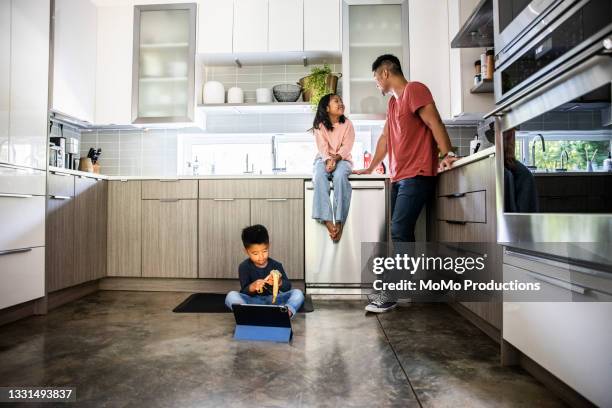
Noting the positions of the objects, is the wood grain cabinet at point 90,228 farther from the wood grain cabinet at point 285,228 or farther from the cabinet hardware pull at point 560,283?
the cabinet hardware pull at point 560,283

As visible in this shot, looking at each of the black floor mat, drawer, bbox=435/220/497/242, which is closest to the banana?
the black floor mat

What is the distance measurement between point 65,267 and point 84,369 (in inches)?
54.5

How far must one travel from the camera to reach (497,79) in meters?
1.67

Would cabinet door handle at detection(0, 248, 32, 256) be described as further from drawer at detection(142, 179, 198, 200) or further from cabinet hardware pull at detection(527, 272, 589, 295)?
cabinet hardware pull at detection(527, 272, 589, 295)

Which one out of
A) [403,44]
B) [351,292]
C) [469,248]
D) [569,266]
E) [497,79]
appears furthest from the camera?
[403,44]

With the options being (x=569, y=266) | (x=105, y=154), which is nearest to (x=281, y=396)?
(x=569, y=266)

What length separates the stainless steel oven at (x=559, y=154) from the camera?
3.38 ft

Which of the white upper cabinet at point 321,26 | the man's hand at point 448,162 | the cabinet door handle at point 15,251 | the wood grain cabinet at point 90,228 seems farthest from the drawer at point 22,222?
the man's hand at point 448,162

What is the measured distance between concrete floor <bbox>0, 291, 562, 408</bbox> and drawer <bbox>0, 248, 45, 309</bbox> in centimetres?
14

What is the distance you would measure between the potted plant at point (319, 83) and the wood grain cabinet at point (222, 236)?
1087 mm

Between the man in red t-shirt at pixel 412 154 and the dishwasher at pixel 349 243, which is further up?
the man in red t-shirt at pixel 412 154

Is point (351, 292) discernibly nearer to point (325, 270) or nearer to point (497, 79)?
point (325, 270)

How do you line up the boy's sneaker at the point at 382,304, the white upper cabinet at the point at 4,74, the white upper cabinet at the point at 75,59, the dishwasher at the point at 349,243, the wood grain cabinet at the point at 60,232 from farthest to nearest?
the white upper cabinet at the point at 75,59
the dishwasher at the point at 349,243
the wood grain cabinet at the point at 60,232
the boy's sneaker at the point at 382,304
the white upper cabinet at the point at 4,74

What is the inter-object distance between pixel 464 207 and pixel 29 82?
2533mm
